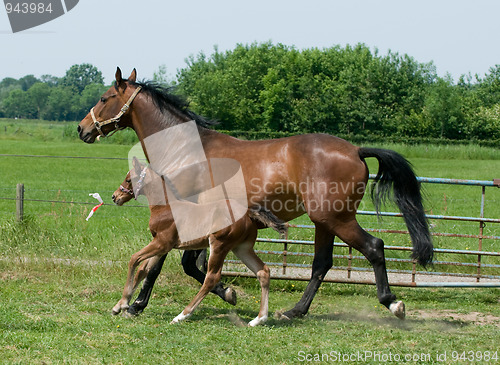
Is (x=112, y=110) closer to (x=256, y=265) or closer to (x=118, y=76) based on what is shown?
(x=118, y=76)

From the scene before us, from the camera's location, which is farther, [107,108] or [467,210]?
[467,210]

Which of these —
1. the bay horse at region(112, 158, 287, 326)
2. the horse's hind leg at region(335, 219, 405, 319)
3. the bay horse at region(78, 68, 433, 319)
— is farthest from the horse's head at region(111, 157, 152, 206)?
the horse's hind leg at region(335, 219, 405, 319)

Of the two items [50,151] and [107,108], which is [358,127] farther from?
[107,108]

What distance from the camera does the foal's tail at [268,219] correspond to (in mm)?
5716

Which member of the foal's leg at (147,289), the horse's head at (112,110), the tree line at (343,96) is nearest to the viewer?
the foal's leg at (147,289)

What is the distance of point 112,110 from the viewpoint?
6.60 meters

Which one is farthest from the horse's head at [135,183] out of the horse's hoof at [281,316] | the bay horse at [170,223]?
the horse's hoof at [281,316]

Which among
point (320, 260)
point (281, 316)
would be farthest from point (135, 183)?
point (320, 260)

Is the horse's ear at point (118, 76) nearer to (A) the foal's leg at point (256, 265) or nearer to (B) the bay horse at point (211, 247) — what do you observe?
(B) the bay horse at point (211, 247)

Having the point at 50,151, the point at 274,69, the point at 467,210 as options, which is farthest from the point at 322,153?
the point at 274,69

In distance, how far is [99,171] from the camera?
88.7ft

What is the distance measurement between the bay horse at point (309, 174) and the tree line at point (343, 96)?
141 feet

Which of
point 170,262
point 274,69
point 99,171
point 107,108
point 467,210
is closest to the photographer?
point 107,108

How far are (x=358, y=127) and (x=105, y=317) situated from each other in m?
51.7
